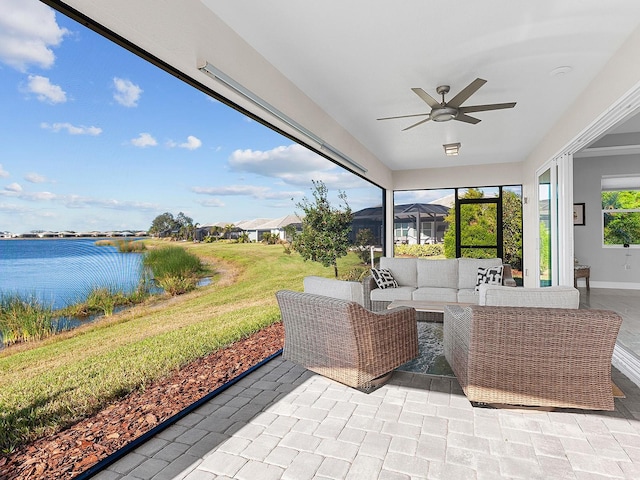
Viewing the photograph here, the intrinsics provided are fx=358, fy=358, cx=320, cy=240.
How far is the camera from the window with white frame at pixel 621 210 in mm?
7125

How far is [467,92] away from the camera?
3.15 m

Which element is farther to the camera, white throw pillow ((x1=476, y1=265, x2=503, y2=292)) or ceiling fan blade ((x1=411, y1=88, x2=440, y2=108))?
white throw pillow ((x1=476, y1=265, x2=503, y2=292))

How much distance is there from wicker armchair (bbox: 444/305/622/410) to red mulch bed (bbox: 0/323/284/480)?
2.07m

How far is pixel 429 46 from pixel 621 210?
22.4 feet

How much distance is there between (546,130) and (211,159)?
4.78m

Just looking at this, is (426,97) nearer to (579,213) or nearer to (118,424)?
(118,424)

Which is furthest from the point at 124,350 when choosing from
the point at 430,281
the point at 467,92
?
the point at 430,281

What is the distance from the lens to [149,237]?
253 cm

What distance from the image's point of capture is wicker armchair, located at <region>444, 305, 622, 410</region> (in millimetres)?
2273

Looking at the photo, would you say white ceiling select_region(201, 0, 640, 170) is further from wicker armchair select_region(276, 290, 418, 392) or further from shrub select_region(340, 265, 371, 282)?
shrub select_region(340, 265, 371, 282)

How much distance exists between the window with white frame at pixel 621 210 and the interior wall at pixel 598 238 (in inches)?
5.8

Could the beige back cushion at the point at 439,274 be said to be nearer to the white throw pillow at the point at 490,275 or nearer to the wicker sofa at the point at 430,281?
the wicker sofa at the point at 430,281

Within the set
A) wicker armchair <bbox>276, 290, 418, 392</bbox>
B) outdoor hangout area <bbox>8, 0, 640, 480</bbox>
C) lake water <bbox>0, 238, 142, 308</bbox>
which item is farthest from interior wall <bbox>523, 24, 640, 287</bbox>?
lake water <bbox>0, 238, 142, 308</bbox>

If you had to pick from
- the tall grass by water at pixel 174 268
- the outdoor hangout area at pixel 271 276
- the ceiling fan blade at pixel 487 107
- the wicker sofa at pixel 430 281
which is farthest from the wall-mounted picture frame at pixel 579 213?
the tall grass by water at pixel 174 268
